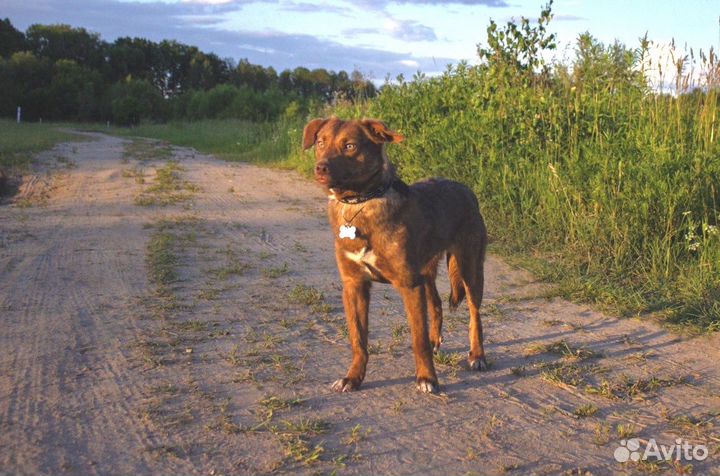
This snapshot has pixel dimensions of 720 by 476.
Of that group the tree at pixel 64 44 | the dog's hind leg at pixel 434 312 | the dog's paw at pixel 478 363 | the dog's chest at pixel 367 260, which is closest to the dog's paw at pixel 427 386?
the dog's paw at pixel 478 363

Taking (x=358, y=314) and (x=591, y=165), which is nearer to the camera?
(x=358, y=314)

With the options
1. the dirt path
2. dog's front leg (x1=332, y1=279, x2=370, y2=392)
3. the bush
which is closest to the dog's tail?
the dirt path

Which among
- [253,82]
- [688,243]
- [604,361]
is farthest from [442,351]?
[253,82]

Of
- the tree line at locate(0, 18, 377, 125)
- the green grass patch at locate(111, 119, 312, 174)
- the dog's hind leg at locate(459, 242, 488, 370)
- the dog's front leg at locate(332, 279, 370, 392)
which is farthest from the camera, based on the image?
the tree line at locate(0, 18, 377, 125)

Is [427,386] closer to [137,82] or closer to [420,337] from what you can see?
[420,337]

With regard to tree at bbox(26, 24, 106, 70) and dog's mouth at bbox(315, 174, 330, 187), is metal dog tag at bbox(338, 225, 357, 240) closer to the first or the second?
dog's mouth at bbox(315, 174, 330, 187)

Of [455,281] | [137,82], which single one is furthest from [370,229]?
[137,82]

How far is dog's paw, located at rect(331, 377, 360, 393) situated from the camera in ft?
13.5

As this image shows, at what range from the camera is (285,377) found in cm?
426

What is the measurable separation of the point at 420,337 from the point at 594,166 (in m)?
4.30

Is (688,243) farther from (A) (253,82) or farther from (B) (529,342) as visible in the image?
(A) (253,82)

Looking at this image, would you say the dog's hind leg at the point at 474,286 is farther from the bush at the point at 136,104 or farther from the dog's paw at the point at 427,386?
the bush at the point at 136,104

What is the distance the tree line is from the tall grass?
5991 mm

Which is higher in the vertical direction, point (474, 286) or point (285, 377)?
point (474, 286)
